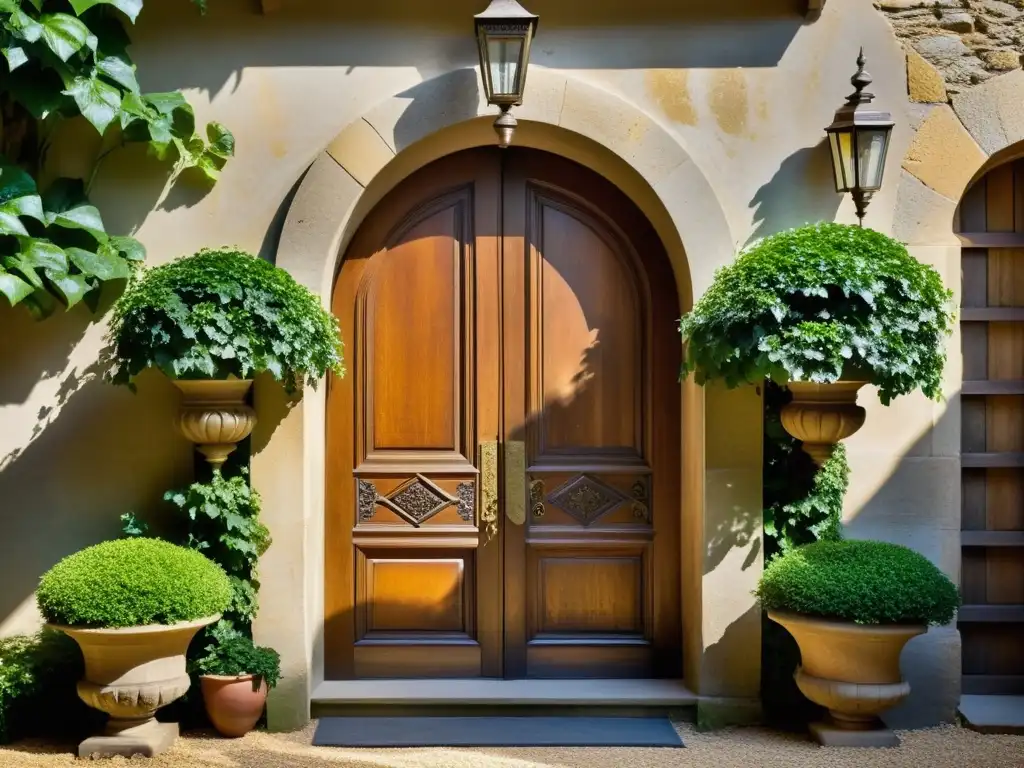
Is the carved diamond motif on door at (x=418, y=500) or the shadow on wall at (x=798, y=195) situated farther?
the carved diamond motif on door at (x=418, y=500)

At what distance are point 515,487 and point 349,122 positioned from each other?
6.46 ft

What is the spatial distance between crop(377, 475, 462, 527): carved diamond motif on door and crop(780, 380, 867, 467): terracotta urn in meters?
1.75

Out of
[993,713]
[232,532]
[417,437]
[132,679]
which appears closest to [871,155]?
[417,437]

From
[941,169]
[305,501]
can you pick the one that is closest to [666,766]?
[305,501]

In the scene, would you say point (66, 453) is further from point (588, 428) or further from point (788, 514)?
point (788, 514)

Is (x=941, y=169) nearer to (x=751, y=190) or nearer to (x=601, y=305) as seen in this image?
(x=751, y=190)

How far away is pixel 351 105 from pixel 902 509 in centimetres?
328

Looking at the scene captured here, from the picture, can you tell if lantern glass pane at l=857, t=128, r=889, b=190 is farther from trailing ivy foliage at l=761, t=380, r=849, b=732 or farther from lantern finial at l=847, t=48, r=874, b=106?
trailing ivy foliage at l=761, t=380, r=849, b=732

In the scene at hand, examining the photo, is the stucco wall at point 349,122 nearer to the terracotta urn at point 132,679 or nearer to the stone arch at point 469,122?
the stone arch at point 469,122

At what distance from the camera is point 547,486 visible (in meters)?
5.81

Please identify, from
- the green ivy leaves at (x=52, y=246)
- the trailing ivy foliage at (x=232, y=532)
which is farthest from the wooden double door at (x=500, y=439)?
the green ivy leaves at (x=52, y=246)

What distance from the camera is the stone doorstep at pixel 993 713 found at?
17.3 feet

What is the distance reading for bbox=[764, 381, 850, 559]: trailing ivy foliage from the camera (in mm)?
5340

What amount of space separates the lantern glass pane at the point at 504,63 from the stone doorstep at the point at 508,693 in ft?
9.25
